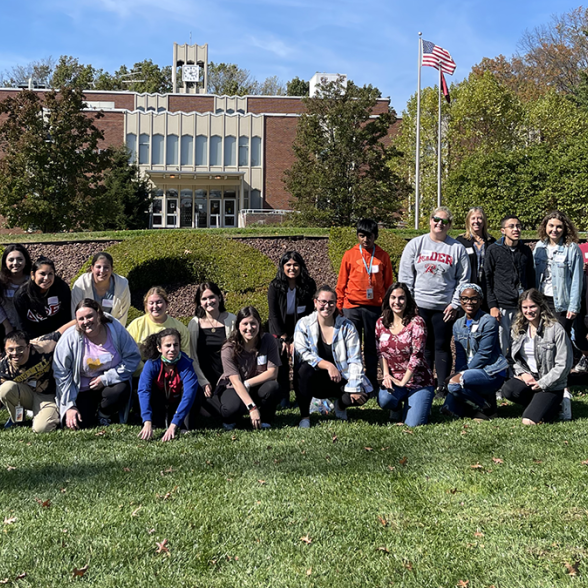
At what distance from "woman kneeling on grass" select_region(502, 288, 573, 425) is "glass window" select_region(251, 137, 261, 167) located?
3559cm

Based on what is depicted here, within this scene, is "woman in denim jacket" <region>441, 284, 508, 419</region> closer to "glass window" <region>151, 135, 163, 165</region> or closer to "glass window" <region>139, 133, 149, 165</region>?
"glass window" <region>151, 135, 163, 165</region>

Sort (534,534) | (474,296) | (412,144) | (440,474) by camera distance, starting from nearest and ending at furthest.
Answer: (534,534) < (440,474) < (474,296) < (412,144)

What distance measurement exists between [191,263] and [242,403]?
16.1 feet

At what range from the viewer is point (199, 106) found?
1951 inches

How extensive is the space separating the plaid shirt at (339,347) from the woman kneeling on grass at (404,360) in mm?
263

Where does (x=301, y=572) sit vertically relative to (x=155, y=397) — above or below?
below

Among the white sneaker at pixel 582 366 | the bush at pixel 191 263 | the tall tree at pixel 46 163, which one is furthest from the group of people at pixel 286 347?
the tall tree at pixel 46 163

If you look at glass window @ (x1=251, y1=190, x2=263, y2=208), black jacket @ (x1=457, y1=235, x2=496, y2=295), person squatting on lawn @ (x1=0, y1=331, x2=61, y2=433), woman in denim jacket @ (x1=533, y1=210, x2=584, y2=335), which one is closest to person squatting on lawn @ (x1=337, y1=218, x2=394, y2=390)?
black jacket @ (x1=457, y1=235, x2=496, y2=295)

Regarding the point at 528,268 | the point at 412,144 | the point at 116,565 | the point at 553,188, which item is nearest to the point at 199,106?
the point at 412,144

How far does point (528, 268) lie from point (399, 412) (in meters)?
2.22

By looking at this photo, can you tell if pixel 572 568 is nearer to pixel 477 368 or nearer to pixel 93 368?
pixel 477 368

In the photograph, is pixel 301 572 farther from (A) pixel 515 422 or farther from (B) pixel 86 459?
(A) pixel 515 422

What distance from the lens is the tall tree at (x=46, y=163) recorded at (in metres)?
17.5

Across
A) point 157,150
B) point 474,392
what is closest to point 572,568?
point 474,392
